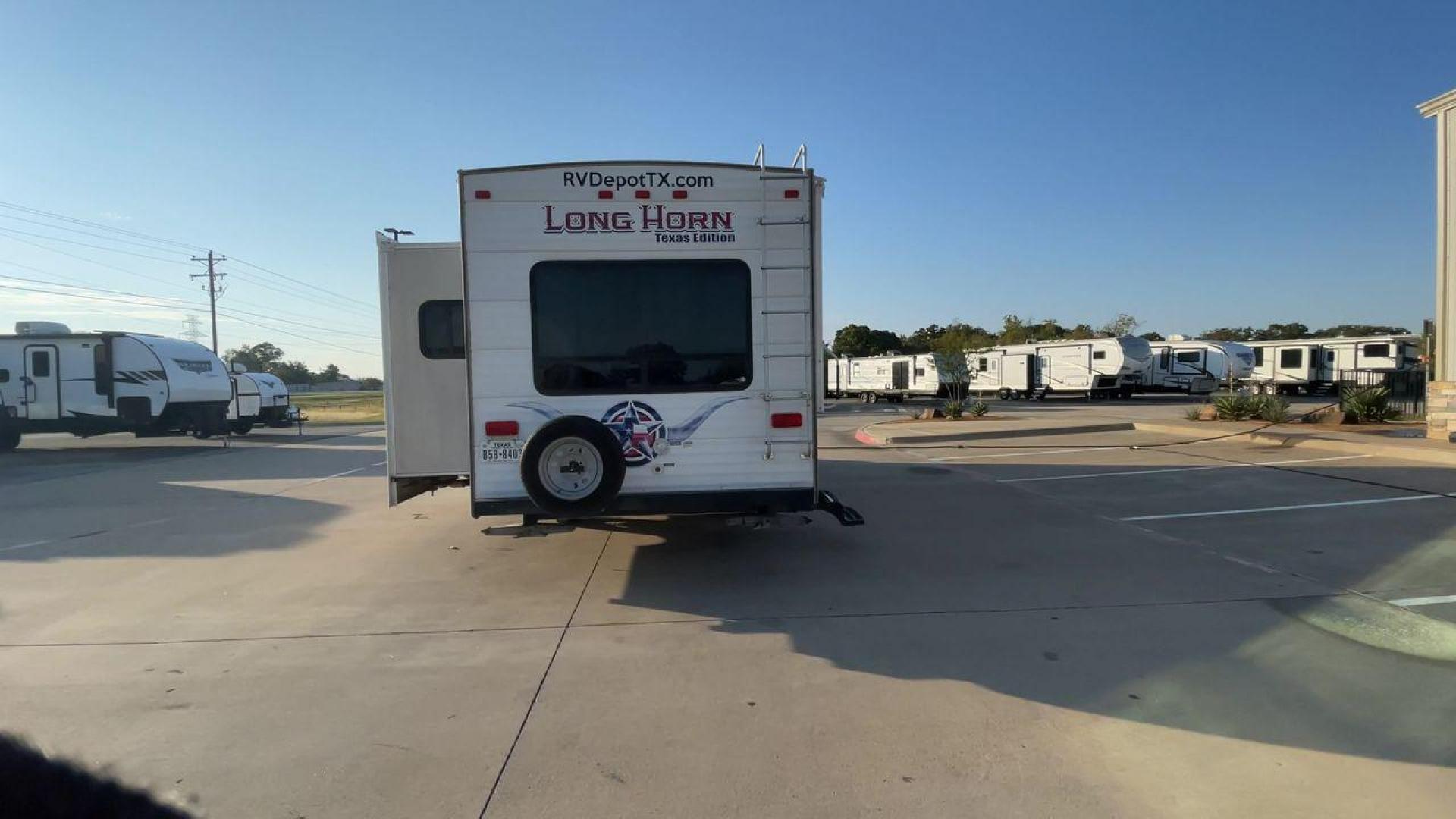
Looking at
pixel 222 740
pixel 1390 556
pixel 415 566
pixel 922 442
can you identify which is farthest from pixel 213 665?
pixel 922 442

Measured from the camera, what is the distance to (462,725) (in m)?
3.91

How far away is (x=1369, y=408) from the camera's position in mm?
17469

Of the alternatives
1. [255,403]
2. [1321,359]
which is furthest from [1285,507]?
[1321,359]

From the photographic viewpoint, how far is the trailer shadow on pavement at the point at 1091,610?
13.0 feet

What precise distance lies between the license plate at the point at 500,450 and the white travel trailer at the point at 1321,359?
37264 millimetres

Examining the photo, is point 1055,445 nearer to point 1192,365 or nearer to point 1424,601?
point 1424,601

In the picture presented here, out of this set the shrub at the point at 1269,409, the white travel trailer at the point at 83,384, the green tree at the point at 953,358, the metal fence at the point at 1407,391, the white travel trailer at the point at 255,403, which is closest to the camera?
the shrub at the point at 1269,409

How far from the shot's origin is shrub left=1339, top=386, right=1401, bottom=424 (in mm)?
17438

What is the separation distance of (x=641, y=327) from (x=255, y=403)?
2811 cm

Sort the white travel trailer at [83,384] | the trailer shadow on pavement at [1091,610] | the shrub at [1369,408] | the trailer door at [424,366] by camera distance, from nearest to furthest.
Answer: the trailer shadow on pavement at [1091,610] < the trailer door at [424,366] < the shrub at [1369,408] < the white travel trailer at [83,384]

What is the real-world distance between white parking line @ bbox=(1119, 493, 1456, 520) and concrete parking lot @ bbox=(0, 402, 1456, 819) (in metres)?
0.06

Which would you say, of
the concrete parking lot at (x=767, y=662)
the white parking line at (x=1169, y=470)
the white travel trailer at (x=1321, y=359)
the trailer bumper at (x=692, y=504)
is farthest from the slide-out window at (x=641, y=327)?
the white travel trailer at (x=1321, y=359)

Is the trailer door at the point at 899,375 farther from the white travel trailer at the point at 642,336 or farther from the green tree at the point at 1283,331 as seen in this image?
the green tree at the point at 1283,331

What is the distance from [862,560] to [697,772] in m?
3.82
